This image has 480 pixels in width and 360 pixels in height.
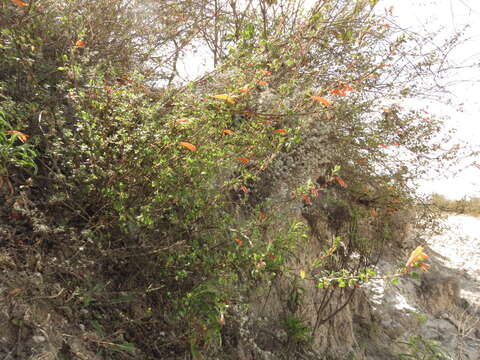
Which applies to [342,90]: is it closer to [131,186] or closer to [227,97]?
[227,97]

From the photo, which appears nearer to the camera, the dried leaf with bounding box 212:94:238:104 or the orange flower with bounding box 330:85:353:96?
the dried leaf with bounding box 212:94:238:104

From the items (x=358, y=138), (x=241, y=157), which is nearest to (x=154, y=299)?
(x=241, y=157)

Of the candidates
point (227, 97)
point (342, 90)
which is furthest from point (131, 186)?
point (342, 90)

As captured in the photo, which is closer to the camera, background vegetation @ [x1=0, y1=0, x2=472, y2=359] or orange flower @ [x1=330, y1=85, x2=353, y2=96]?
background vegetation @ [x1=0, y1=0, x2=472, y2=359]

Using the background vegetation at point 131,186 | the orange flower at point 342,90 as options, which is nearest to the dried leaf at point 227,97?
the background vegetation at point 131,186

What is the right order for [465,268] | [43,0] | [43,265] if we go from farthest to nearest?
[465,268]
[43,0]
[43,265]

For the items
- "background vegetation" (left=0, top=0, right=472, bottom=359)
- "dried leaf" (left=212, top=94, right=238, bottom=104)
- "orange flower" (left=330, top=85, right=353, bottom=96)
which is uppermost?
"orange flower" (left=330, top=85, right=353, bottom=96)

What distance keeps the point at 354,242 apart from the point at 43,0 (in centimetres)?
326

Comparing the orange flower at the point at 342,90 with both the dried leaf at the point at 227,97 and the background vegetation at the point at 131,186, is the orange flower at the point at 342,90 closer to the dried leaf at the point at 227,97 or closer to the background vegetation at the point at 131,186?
the background vegetation at the point at 131,186

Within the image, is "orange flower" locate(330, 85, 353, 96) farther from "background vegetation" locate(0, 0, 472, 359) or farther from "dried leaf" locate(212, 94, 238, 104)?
"dried leaf" locate(212, 94, 238, 104)

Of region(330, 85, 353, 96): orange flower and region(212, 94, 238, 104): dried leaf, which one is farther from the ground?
region(330, 85, 353, 96): orange flower

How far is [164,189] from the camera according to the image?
1.63 m

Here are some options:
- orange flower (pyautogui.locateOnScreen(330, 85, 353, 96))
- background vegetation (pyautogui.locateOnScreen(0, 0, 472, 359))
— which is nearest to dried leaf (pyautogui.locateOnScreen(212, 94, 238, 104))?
background vegetation (pyautogui.locateOnScreen(0, 0, 472, 359))

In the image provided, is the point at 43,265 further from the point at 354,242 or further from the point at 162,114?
the point at 354,242
